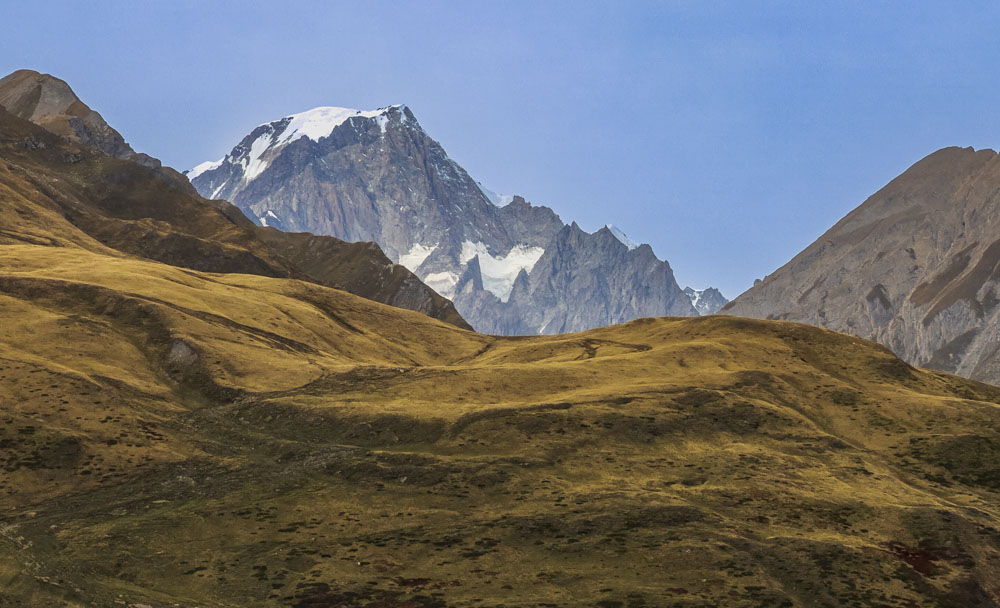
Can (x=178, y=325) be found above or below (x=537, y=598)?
above

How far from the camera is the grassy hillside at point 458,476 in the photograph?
85.7 metres

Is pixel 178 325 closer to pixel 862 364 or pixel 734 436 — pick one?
pixel 734 436

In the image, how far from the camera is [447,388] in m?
→ 157

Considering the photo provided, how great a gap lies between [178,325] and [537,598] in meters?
112

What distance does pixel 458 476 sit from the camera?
114938mm

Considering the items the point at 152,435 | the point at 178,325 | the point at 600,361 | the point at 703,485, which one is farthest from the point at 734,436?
the point at 178,325

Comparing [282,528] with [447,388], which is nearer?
[282,528]

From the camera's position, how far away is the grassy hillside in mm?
85688

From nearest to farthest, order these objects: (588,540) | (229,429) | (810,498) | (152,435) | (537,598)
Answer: (537,598)
(588,540)
(810,498)
(152,435)
(229,429)

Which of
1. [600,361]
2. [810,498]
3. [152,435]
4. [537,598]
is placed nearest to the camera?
[537,598]

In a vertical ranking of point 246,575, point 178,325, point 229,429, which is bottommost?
point 246,575

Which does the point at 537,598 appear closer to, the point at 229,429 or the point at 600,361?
the point at 229,429

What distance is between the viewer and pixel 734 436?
138m

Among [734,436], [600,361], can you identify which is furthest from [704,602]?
[600,361]
